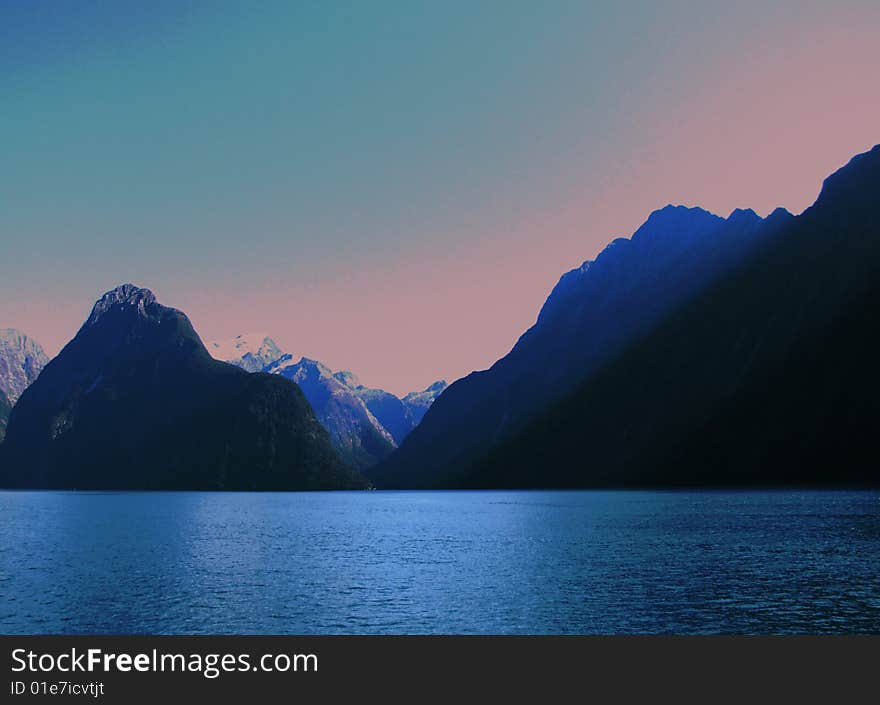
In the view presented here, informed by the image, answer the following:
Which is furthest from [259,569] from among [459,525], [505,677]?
[459,525]

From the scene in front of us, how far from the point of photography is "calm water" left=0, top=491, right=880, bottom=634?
5266 cm

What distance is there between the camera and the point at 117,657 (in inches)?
Answer: 1619

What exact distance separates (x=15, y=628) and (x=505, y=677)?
34.2 metres

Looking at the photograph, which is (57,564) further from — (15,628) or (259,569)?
(15,628)

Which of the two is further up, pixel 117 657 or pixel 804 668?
pixel 117 657

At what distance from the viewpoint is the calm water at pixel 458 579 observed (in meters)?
52.7

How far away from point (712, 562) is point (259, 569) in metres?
47.2

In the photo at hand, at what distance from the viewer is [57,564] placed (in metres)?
84.3

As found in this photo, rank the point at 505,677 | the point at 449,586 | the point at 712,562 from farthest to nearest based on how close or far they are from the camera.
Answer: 1. the point at 712,562
2. the point at 449,586
3. the point at 505,677

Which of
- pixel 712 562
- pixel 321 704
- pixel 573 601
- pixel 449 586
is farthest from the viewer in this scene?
pixel 712 562

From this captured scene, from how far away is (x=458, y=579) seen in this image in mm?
71500

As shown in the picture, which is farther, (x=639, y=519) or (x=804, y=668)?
(x=639, y=519)

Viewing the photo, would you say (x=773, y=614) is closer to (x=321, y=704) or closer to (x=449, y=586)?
(x=449, y=586)

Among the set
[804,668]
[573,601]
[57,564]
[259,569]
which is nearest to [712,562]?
[573,601]
